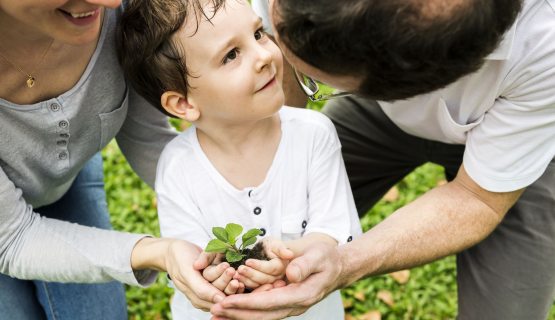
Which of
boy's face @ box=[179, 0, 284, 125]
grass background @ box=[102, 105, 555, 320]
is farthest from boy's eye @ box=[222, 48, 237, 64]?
grass background @ box=[102, 105, 555, 320]

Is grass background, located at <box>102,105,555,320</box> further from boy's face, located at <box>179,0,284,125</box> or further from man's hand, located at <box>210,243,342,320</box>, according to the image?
boy's face, located at <box>179,0,284,125</box>

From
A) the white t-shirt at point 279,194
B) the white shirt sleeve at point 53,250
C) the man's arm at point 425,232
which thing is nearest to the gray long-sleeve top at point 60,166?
the white shirt sleeve at point 53,250

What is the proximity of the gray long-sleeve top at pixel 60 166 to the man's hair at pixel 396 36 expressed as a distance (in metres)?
0.77

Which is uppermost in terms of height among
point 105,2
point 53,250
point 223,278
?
point 105,2

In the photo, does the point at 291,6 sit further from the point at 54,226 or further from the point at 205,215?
the point at 54,226

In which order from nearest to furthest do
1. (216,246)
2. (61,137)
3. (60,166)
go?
(216,246), (61,137), (60,166)

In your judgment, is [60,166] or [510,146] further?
[60,166]

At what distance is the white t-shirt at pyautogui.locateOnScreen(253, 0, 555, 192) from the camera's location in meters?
2.27

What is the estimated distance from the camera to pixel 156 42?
7.44 ft

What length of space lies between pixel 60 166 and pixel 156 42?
67cm

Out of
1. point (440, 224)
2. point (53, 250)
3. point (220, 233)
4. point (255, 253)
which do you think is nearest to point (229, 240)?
point (220, 233)

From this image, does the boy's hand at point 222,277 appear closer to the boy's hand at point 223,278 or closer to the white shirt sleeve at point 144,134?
the boy's hand at point 223,278

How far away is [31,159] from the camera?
8.37 feet

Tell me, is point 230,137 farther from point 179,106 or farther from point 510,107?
point 510,107
